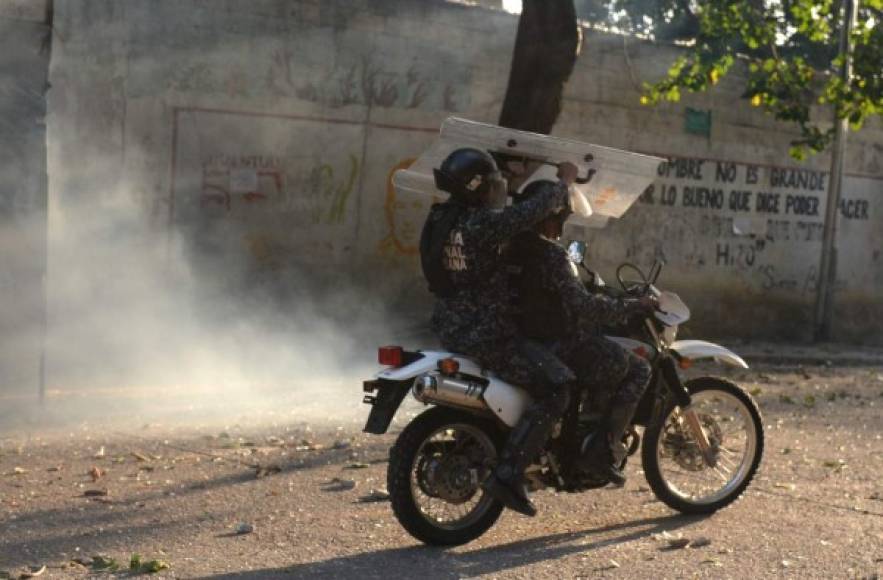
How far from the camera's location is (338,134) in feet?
47.5

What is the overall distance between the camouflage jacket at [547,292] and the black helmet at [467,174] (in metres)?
0.29

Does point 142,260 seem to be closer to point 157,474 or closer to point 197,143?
point 197,143

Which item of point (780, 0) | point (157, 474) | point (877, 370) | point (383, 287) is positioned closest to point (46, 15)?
point (157, 474)

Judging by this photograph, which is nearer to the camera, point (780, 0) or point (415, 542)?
point (415, 542)

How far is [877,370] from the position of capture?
1603 centimetres

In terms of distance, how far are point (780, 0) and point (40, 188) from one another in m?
12.4

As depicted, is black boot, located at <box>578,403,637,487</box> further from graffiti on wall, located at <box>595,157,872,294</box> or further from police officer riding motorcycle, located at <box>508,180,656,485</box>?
graffiti on wall, located at <box>595,157,872,294</box>

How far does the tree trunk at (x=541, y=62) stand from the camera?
1342 centimetres

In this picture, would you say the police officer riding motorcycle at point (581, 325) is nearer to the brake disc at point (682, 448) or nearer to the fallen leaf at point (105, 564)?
the brake disc at point (682, 448)

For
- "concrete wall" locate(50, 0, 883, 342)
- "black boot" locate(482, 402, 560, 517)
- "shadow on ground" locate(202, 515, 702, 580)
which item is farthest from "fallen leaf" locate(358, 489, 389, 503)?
"concrete wall" locate(50, 0, 883, 342)

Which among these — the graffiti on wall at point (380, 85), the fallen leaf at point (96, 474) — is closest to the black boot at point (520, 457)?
the fallen leaf at point (96, 474)

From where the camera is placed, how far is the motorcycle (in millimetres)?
6141

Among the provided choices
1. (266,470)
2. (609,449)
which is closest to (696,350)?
(609,449)

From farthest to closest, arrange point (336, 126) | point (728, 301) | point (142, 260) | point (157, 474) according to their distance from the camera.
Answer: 1. point (728, 301)
2. point (336, 126)
3. point (142, 260)
4. point (157, 474)
